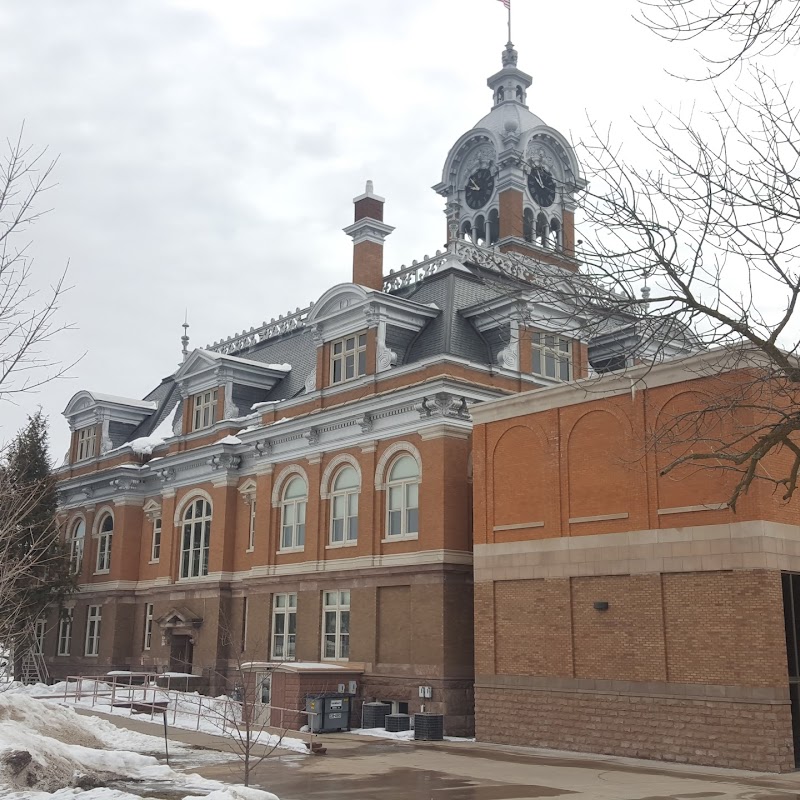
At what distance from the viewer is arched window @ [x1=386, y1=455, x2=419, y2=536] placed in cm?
3228

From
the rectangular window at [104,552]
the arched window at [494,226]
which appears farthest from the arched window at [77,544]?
the arched window at [494,226]

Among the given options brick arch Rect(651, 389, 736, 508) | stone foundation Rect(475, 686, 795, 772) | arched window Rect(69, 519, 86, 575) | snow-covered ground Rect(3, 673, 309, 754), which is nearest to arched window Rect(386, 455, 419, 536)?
stone foundation Rect(475, 686, 795, 772)

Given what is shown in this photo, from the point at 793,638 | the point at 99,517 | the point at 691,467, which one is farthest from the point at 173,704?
the point at 793,638

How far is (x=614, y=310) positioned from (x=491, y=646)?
1646cm

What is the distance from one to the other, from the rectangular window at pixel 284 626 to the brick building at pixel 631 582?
11.0m

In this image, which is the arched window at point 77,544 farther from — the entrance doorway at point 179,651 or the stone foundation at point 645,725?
the stone foundation at point 645,725

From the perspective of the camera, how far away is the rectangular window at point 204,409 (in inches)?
1720

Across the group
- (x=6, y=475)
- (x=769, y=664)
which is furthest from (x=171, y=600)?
(x=769, y=664)

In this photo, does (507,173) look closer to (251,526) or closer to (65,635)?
(251,526)

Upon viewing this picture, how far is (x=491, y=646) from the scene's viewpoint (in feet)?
89.2

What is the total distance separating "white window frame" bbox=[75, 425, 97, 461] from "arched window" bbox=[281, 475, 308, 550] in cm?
1862

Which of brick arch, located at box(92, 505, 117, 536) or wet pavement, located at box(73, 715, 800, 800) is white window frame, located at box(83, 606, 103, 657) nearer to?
brick arch, located at box(92, 505, 117, 536)

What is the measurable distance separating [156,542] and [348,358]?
56.2 feet

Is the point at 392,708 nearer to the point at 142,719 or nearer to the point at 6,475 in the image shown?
the point at 142,719
